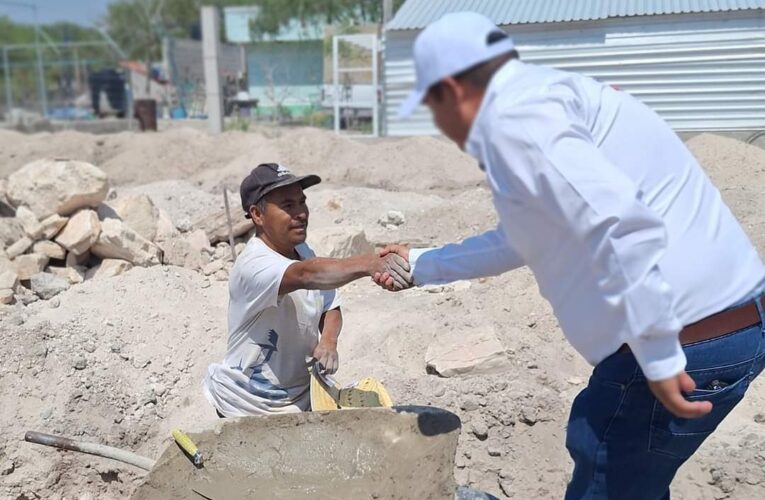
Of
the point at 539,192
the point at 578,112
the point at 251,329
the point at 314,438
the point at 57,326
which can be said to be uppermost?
the point at 578,112

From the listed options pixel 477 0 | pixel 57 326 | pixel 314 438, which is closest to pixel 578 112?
pixel 314 438

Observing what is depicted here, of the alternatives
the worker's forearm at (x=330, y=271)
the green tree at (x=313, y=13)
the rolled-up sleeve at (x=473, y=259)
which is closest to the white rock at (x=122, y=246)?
the worker's forearm at (x=330, y=271)

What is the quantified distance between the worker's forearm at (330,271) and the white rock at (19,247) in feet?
15.6

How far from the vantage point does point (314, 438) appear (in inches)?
112

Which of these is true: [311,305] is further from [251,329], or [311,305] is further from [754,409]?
[754,409]

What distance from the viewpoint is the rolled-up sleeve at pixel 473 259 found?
222 centimetres

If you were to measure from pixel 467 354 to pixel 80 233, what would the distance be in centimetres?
377

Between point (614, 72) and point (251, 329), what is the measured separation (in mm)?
Answer: 10903

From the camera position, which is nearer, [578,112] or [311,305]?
[578,112]

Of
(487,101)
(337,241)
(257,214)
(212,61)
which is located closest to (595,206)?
(487,101)

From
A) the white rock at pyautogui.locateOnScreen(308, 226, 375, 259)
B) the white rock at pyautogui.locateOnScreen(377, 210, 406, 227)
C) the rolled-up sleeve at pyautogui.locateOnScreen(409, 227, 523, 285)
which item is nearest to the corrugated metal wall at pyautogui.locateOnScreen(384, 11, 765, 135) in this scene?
the white rock at pyautogui.locateOnScreen(377, 210, 406, 227)

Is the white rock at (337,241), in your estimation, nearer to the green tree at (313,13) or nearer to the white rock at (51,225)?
the white rock at (51,225)

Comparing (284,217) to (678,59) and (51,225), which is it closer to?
(51,225)

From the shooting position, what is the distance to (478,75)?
168 centimetres
